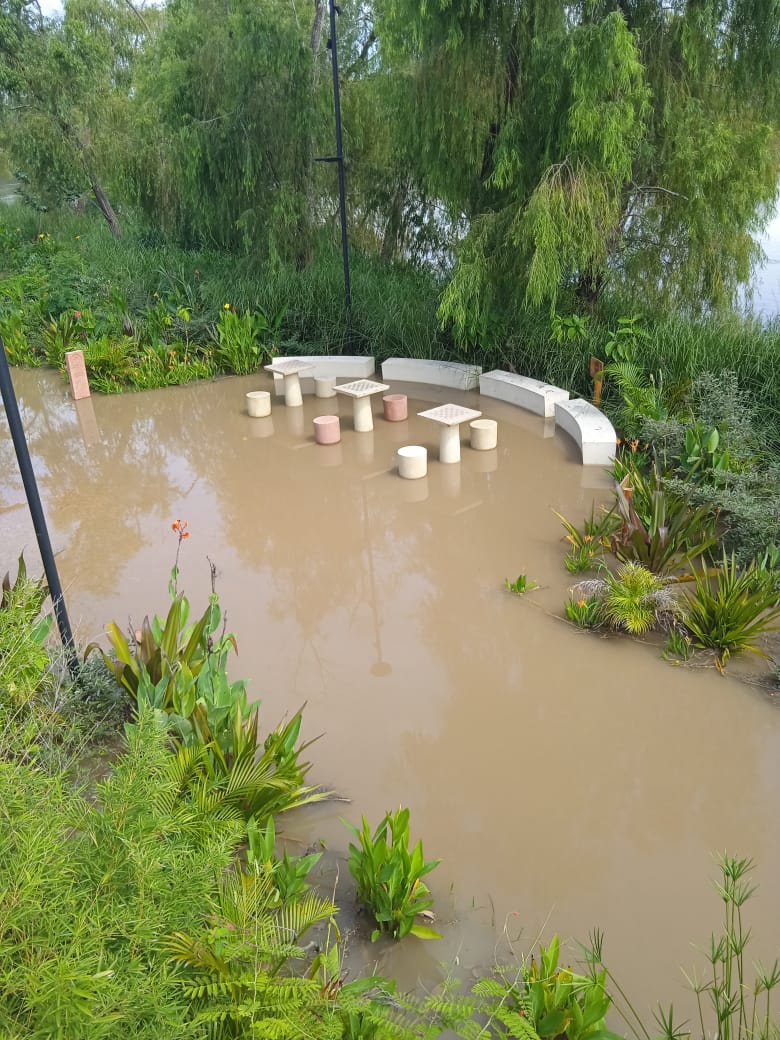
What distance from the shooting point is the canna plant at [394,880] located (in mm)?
2922

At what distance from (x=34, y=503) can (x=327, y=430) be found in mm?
4249

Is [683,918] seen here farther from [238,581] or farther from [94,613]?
[94,613]

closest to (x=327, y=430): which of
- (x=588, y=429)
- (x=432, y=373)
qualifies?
(x=432, y=373)

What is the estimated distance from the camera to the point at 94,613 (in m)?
5.14

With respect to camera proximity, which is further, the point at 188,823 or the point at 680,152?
the point at 680,152

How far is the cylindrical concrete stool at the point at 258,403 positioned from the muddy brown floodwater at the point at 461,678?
74 cm

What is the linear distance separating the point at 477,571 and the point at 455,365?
3.97 m

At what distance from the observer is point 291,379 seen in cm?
876

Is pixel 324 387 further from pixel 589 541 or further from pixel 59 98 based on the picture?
pixel 59 98

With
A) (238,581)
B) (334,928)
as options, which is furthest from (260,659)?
(334,928)

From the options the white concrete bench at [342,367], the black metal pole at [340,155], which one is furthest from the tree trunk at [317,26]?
the white concrete bench at [342,367]

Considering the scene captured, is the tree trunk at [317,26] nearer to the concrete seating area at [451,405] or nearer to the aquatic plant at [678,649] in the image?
the concrete seating area at [451,405]

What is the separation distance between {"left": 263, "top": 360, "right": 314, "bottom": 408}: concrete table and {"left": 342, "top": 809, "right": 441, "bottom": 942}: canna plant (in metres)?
6.30

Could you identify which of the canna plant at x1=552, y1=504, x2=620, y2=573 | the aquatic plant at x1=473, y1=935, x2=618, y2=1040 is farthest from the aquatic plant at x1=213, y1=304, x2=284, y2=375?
the aquatic plant at x1=473, y1=935, x2=618, y2=1040
